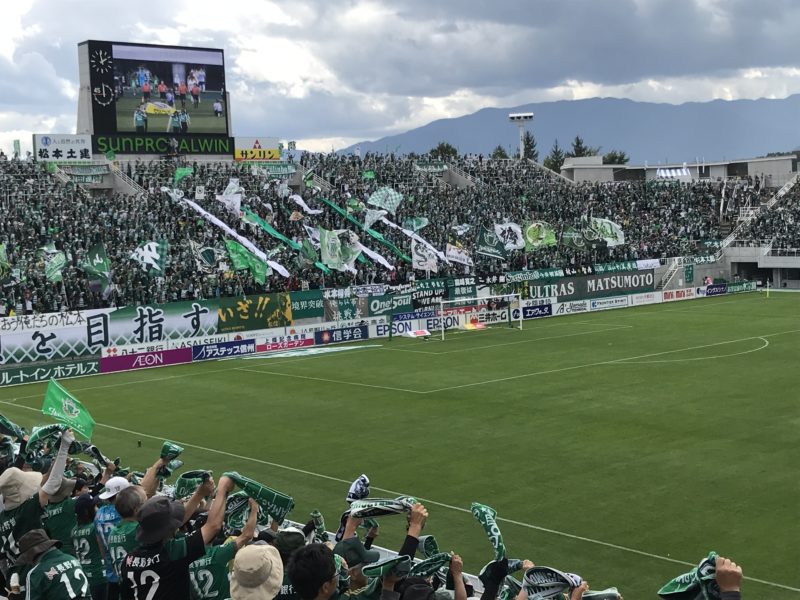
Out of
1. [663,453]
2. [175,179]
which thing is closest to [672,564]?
A: [663,453]

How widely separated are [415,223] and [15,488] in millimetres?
53378

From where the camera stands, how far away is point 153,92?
61875 millimetres

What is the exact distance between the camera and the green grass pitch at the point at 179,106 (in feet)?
201

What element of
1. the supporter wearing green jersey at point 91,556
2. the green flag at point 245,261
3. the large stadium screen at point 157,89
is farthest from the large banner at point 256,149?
the supporter wearing green jersey at point 91,556

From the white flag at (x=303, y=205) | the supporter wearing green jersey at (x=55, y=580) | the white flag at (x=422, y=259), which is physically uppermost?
the white flag at (x=303, y=205)

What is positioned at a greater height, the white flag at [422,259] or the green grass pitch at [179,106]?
the green grass pitch at [179,106]

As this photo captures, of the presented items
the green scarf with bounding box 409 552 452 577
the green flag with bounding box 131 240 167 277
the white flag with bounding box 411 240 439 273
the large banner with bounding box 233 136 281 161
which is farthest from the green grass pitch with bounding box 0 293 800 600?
the large banner with bounding box 233 136 281 161

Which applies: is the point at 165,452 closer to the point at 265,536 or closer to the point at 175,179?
the point at 265,536

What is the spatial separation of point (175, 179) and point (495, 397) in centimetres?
3548

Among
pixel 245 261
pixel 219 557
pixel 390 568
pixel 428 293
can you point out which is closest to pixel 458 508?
pixel 219 557

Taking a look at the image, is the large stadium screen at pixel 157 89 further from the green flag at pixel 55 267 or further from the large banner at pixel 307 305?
the large banner at pixel 307 305

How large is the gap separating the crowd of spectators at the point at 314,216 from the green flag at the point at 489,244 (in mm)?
2193

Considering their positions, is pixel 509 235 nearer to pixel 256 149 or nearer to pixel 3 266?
pixel 256 149

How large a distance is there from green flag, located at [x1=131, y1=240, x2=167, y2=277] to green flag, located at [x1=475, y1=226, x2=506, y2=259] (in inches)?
780
